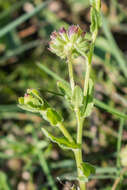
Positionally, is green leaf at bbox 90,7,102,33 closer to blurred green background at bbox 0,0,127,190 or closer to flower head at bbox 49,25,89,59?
flower head at bbox 49,25,89,59

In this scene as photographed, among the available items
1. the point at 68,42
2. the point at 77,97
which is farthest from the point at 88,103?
the point at 68,42

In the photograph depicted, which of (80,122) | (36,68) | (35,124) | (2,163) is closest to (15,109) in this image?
(35,124)

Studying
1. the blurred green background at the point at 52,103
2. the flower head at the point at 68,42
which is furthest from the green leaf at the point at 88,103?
the blurred green background at the point at 52,103

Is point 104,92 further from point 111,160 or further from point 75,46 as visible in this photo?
point 75,46

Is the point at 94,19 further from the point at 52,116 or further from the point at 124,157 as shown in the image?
the point at 124,157

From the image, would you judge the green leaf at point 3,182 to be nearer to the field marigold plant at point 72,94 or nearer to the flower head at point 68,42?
the field marigold plant at point 72,94

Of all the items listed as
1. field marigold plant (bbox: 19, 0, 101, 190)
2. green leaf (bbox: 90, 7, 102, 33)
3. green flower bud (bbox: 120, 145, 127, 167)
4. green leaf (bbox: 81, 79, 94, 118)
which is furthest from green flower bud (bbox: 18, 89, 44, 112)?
green flower bud (bbox: 120, 145, 127, 167)

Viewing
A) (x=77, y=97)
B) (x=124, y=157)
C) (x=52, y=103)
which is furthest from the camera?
(x=52, y=103)
